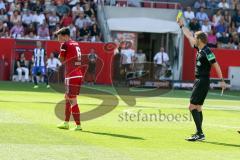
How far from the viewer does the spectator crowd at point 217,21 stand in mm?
37625

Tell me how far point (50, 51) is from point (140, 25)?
5066 millimetres

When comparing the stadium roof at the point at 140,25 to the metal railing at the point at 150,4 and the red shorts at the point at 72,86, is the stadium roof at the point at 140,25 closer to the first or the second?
the metal railing at the point at 150,4

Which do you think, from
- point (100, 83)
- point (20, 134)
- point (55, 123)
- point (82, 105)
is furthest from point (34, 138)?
point (100, 83)

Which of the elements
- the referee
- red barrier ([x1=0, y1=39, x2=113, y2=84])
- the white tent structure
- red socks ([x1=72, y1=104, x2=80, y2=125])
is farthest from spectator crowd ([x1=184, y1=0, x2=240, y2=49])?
the referee

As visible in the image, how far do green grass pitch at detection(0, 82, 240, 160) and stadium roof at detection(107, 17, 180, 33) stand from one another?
54.5ft

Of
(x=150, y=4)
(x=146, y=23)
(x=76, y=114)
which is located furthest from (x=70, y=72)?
(x=150, y=4)

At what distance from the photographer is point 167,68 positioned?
118ft

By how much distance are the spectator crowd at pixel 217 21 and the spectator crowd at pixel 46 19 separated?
5.57m

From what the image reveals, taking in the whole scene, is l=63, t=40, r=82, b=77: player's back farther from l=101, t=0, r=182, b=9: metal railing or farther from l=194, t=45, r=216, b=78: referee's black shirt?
l=101, t=0, r=182, b=9: metal railing

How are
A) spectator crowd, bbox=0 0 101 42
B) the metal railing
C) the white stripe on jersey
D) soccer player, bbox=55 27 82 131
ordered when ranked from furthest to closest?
the metal railing
spectator crowd, bbox=0 0 101 42
the white stripe on jersey
soccer player, bbox=55 27 82 131

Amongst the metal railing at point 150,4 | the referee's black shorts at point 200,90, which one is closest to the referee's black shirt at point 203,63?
the referee's black shorts at point 200,90

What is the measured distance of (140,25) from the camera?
3641 centimetres

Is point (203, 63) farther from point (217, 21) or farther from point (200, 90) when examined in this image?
point (217, 21)

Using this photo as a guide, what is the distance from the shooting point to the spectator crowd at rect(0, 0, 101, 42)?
115 ft
